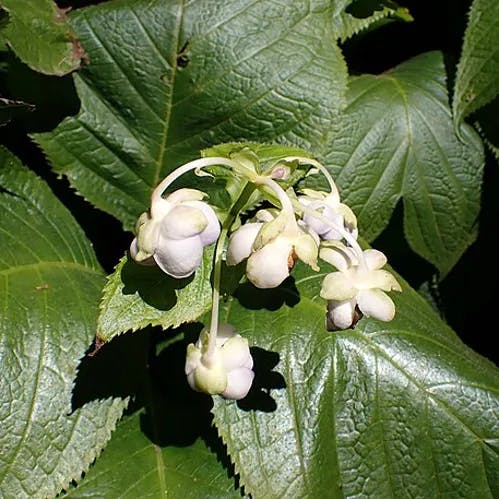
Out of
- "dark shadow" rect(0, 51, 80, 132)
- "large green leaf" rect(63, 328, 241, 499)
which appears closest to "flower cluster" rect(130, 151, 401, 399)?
"large green leaf" rect(63, 328, 241, 499)

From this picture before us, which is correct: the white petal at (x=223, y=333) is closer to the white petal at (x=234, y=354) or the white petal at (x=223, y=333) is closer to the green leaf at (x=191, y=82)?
the white petal at (x=234, y=354)

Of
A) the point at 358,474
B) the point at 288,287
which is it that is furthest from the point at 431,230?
the point at 358,474

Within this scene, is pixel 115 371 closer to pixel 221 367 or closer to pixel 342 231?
pixel 221 367

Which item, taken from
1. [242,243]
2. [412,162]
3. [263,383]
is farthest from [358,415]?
[412,162]

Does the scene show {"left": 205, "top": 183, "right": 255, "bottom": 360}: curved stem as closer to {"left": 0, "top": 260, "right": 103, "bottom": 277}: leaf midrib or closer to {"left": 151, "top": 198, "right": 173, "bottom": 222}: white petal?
{"left": 151, "top": 198, "right": 173, "bottom": 222}: white petal

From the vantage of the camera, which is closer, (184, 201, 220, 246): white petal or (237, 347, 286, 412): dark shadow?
(184, 201, 220, 246): white petal

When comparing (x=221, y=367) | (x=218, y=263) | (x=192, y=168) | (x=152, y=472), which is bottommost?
(x=152, y=472)
